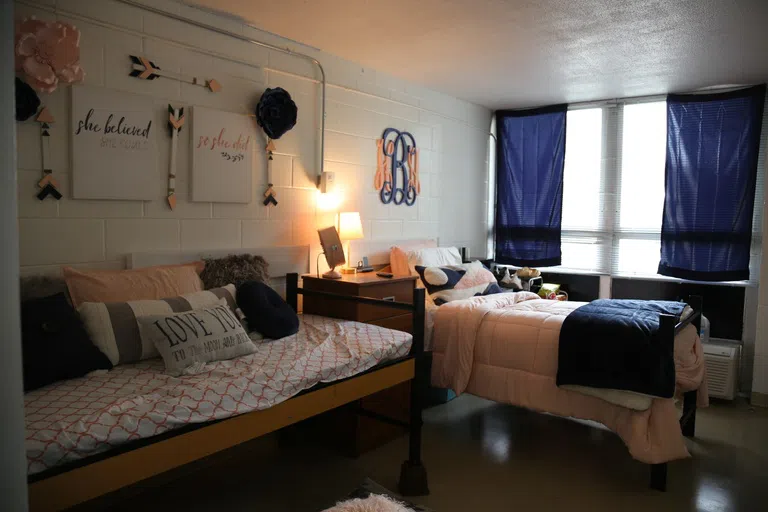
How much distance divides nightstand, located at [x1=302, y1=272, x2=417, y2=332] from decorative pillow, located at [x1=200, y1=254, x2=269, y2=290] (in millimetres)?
383

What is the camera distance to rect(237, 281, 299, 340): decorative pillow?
274 centimetres

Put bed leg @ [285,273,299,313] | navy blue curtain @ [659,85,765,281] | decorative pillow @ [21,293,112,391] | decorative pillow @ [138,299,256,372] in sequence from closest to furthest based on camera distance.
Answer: decorative pillow @ [21,293,112,391] → decorative pillow @ [138,299,256,372] → bed leg @ [285,273,299,313] → navy blue curtain @ [659,85,765,281]

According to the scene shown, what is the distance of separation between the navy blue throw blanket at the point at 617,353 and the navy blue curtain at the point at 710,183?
2.03 m

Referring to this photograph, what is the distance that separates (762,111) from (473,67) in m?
2.48

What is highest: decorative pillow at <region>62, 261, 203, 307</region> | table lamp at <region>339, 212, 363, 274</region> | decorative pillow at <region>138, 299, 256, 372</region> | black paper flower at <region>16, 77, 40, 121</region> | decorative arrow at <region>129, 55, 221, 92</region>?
decorative arrow at <region>129, 55, 221, 92</region>

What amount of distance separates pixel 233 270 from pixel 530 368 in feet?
5.92

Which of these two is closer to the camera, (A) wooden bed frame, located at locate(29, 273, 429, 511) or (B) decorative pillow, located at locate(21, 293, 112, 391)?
(A) wooden bed frame, located at locate(29, 273, 429, 511)

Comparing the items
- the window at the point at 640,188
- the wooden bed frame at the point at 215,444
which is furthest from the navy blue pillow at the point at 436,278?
the window at the point at 640,188

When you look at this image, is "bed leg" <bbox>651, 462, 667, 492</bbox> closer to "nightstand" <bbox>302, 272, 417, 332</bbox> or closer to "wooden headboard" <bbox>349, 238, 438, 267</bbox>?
"nightstand" <bbox>302, 272, 417, 332</bbox>

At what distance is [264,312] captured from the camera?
9.05ft

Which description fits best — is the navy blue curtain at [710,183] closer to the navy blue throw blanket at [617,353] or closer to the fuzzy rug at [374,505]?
the navy blue throw blanket at [617,353]

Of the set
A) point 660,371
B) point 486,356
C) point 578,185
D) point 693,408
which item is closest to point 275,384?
point 486,356

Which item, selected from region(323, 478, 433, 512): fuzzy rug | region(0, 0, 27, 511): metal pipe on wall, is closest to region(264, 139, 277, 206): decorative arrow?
region(323, 478, 433, 512): fuzzy rug

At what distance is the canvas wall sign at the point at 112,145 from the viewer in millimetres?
2564
